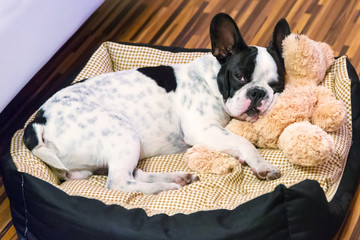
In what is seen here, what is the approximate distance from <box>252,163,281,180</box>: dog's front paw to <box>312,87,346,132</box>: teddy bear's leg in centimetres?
31

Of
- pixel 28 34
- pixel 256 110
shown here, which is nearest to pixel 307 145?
pixel 256 110

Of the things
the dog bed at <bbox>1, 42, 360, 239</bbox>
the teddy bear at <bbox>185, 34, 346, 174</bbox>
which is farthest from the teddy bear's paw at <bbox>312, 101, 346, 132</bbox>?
the dog bed at <bbox>1, 42, 360, 239</bbox>

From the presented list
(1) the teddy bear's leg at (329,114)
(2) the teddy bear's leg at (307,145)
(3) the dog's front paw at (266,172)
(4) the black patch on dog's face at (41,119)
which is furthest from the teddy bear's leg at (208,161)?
(4) the black patch on dog's face at (41,119)

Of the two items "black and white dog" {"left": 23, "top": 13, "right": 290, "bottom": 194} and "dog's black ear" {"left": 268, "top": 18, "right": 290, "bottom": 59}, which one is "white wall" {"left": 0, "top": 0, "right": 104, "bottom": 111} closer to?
"black and white dog" {"left": 23, "top": 13, "right": 290, "bottom": 194}

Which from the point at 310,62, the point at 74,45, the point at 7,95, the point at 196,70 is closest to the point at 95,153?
the point at 196,70

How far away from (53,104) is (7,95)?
0.72m

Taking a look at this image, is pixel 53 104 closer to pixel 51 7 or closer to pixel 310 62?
pixel 51 7

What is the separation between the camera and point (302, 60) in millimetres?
2750

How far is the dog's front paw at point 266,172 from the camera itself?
8.43 feet

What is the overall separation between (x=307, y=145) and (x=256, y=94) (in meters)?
0.37

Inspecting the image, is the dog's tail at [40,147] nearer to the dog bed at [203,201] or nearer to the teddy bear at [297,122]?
the dog bed at [203,201]

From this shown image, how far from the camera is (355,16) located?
4.15m

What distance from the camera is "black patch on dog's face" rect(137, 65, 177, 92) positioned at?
296 cm

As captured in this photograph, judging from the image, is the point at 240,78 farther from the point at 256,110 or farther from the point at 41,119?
the point at 41,119
